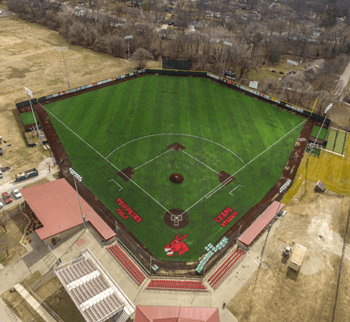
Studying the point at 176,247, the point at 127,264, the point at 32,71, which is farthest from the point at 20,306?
the point at 32,71

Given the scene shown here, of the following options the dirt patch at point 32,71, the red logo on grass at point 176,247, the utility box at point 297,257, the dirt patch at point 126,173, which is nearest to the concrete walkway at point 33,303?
the red logo on grass at point 176,247

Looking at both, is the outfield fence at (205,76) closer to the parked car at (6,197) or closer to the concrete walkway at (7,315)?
the parked car at (6,197)

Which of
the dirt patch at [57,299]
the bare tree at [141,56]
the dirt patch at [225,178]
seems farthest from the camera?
the bare tree at [141,56]

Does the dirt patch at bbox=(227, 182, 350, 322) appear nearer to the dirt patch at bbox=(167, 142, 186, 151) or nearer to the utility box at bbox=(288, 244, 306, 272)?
the utility box at bbox=(288, 244, 306, 272)

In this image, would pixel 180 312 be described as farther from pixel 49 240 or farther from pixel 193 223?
pixel 49 240

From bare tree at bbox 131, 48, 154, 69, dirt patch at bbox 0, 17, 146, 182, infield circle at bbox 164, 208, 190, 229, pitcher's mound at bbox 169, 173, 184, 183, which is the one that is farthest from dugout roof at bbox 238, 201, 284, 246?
bare tree at bbox 131, 48, 154, 69

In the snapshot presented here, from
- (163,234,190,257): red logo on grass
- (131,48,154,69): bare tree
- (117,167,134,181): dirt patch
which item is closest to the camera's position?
(163,234,190,257): red logo on grass

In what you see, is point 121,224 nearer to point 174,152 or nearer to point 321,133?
point 174,152
